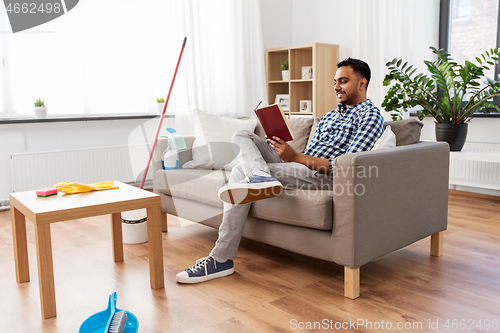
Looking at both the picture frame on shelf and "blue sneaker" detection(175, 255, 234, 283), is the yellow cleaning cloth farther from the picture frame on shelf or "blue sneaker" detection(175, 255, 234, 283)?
the picture frame on shelf

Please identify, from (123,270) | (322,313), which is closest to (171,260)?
(123,270)

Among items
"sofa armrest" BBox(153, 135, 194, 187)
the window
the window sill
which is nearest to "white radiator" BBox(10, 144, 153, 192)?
the window sill

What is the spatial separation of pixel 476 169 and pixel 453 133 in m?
0.53

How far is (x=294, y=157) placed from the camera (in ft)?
7.05

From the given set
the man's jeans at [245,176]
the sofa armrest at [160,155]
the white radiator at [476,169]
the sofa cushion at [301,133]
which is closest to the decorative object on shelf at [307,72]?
the white radiator at [476,169]

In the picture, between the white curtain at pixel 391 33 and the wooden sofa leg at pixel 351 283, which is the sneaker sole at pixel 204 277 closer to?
the wooden sofa leg at pixel 351 283

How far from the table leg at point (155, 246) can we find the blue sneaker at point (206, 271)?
96mm

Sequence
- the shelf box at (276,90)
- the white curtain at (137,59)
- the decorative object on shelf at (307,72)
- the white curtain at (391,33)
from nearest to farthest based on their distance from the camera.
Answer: the white curtain at (137,59), the white curtain at (391,33), the decorative object on shelf at (307,72), the shelf box at (276,90)

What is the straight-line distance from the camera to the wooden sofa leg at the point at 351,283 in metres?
1.75

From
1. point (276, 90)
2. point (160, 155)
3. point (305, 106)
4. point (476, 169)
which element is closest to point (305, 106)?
point (305, 106)

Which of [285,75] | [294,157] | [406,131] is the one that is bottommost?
[294,157]

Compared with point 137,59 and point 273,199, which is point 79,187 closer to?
point 273,199

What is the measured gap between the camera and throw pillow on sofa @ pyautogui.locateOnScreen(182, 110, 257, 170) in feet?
8.95

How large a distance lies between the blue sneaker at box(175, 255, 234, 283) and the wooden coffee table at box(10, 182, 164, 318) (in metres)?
0.11
